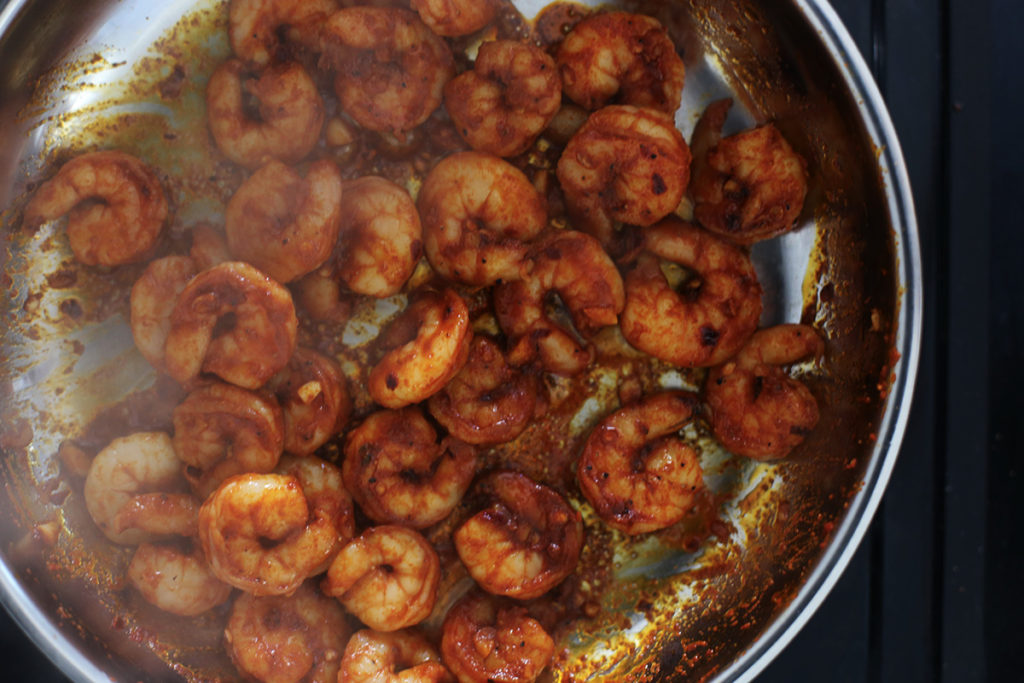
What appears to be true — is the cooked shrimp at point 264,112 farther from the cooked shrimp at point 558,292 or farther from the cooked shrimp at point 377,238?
the cooked shrimp at point 558,292

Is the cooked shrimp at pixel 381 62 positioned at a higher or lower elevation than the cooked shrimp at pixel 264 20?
lower

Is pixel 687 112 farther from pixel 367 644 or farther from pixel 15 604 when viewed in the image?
pixel 15 604

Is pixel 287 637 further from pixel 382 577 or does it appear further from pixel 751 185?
pixel 751 185

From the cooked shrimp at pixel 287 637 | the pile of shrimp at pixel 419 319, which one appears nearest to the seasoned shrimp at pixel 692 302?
the pile of shrimp at pixel 419 319

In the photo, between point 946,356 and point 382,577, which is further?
point 946,356

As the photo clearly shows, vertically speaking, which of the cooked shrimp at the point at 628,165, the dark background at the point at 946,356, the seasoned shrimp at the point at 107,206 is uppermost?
the seasoned shrimp at the point at 107,206

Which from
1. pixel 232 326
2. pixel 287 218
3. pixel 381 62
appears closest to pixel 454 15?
pixel 381 62
